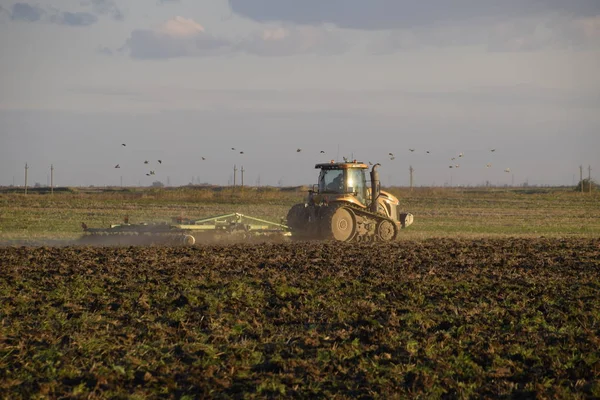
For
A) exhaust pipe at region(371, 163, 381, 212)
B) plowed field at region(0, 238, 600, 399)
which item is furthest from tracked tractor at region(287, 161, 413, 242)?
plowed field at region(0, 238, 600, 399)

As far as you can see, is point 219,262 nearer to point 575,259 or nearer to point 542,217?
point 575,259

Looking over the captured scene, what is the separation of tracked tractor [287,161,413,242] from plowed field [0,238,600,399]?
5494mm

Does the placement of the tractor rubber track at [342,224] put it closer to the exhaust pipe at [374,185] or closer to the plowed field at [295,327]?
the exhaust pipe at [374,185]

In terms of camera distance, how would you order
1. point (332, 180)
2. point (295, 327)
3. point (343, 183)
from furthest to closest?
point (332, 180) < point (343, 183) < point (295, 327)

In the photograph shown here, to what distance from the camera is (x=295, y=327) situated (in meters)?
11.4

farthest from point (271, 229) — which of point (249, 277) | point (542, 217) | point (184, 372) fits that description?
point (542, 217)

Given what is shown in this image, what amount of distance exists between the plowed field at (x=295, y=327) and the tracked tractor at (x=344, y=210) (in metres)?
5.49

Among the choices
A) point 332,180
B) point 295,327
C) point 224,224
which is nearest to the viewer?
point 295,327

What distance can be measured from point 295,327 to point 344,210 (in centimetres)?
1357

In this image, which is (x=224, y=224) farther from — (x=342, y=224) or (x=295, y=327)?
(x=295, y=327)

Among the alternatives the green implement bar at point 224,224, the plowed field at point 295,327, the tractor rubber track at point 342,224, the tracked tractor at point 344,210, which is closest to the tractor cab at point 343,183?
the tracked tractor at point 344,210

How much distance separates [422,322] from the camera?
38.0ft

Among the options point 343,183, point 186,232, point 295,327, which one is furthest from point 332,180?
Answer: point 295,327

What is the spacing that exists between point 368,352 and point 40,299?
609 cm
